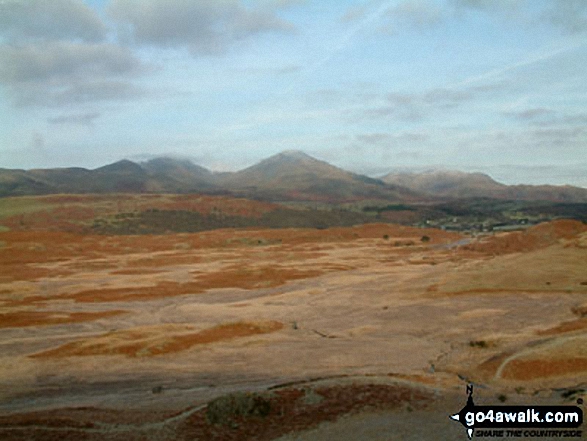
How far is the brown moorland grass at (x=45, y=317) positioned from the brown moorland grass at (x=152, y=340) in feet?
35.5

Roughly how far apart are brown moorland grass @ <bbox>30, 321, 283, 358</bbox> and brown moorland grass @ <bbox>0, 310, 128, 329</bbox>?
1082 cm

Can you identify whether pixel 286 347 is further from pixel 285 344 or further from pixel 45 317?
pixel 45 317

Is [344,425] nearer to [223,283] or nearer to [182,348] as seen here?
[182,348]

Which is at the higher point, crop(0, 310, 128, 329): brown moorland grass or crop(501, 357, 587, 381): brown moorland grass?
crop(501, 357, 587, 381): brown moorland grass

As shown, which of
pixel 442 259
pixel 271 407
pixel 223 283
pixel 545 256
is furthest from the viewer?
pixel 442 259

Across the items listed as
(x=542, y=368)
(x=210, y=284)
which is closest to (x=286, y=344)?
(x=542, y=368)

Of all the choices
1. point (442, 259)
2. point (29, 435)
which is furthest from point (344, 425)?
point (442, 259)

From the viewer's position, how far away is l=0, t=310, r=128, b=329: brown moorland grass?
4425 cm

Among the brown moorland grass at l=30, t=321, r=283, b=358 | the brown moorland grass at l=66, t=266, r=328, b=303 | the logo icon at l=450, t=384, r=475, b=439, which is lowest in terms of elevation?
the brown moorland grass at l=66, t=266, r=328, b=303

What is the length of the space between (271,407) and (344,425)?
9.40 ft

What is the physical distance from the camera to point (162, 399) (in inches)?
883

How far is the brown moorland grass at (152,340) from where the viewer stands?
32000mm

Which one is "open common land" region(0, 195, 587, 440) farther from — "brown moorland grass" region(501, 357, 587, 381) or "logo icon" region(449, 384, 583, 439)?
"logo icon" region(449, 384, 583, 439)

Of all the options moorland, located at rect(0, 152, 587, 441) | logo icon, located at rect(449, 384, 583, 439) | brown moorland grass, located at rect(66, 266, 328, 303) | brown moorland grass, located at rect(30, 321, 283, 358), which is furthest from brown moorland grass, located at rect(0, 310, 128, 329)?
logo icon, located at rect(449, 384, 583, 439)
